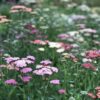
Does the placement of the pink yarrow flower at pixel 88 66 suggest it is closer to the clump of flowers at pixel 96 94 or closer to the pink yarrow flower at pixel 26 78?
the clump of flowers at pixel 96 94

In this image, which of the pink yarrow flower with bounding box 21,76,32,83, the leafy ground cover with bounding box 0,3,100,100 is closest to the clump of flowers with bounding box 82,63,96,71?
the leafy ground cover with bounding box 0,3,100,100

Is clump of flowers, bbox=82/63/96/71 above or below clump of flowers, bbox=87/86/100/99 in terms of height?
above

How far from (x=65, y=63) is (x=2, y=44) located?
4.78 feet

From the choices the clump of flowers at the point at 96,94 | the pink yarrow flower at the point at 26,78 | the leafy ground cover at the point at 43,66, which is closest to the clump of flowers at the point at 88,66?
the leafy ground cover at the point at 43,66

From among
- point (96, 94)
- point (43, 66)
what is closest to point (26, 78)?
point (43, 66)

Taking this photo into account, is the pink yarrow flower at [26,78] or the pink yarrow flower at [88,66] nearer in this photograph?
the pink yarrow flower at [26,78]

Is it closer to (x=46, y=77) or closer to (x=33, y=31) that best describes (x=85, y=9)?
(x=33, y=31)

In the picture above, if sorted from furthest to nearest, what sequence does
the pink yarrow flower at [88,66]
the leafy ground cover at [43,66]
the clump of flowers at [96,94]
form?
the pink yarrow flower at [88,66]
the leafy ground cover at [43,66]
the clump of flowers at [96,94]

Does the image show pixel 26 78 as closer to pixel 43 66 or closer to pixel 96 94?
pixel 43 66

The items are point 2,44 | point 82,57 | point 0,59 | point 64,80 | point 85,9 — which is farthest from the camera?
point 85,9

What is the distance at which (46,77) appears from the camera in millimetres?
5648

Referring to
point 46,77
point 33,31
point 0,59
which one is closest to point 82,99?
point 46,77

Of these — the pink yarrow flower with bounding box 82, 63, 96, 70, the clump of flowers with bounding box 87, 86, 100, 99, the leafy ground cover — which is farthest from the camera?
the pink yarrow flower with bounding box 82, 63, 96, 70

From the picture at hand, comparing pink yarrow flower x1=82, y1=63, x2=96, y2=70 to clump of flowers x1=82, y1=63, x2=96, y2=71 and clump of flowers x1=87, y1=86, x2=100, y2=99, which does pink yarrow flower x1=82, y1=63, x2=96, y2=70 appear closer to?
clump of flowers x1=82, y1=63, x2=96, y2=71
